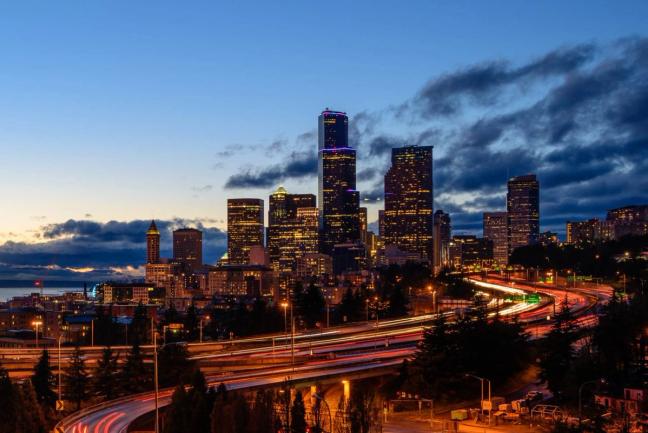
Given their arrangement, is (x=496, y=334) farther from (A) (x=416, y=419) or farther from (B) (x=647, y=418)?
(B) (x=647, y=418)

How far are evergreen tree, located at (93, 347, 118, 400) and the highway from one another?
5969mm

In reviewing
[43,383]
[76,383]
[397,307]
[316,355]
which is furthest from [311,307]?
[43,383]

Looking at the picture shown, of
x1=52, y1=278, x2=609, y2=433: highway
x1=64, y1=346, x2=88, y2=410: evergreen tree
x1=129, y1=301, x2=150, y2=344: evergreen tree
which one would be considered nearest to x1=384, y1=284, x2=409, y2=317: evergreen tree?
x1=52, y1=278, x2=609, y2=433: highway

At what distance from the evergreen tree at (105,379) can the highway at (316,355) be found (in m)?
5.97

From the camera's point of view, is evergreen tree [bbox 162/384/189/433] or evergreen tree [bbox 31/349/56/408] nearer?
evergreen tree [bbox 162/384/189/433]

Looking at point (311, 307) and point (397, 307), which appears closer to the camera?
point (397, 307)

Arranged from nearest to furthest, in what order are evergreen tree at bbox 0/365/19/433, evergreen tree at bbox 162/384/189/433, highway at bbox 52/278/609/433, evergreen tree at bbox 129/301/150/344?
evergreen tree at bbox 162/384/189/433, evergreen tree at bbox 0/365/19/433, highway at bbox 52/278/609/433, evergreen tree at bbox 129/301/150/344

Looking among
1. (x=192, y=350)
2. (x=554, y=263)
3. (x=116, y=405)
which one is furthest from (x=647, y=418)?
(x=554, y=263)

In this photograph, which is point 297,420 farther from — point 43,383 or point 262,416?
point 43,383

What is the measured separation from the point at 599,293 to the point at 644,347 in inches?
A: 2318

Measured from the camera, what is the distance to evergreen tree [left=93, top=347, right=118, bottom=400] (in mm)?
61188

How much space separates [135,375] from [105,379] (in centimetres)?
205

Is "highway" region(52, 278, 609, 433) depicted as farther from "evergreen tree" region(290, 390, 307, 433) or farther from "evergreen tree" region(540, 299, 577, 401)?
"evergreen tree" region(540, 299, 577, 401)

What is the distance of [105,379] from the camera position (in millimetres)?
61531
